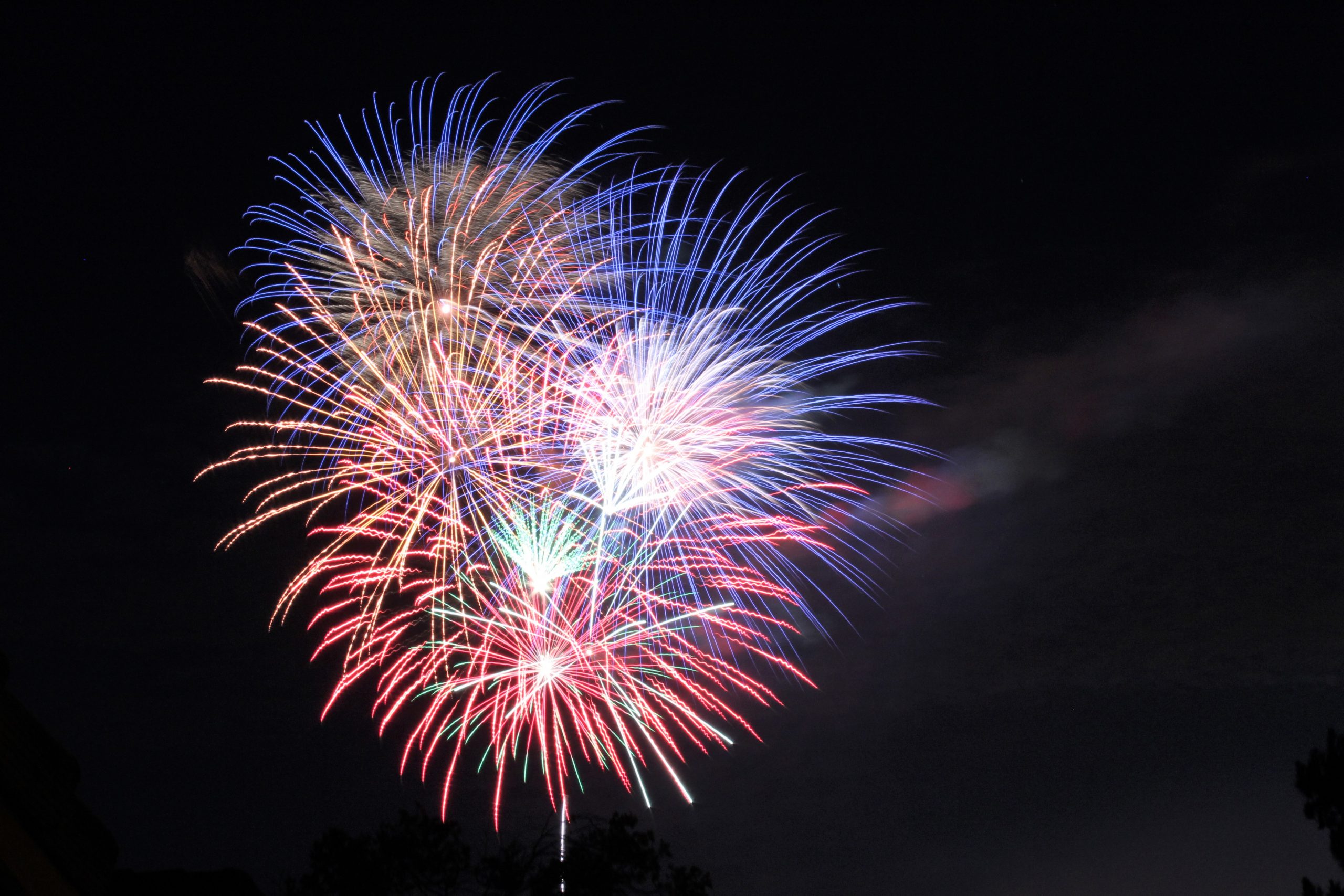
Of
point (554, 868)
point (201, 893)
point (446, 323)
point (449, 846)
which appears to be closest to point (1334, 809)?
point (554, 868)

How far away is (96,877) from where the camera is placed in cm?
352

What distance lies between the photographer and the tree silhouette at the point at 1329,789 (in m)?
23.1

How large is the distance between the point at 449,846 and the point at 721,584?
9294mm

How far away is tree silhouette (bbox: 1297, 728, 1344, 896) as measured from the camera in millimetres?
23062

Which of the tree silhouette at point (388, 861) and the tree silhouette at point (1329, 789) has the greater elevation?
the tree silhouette at point (1329, 789)

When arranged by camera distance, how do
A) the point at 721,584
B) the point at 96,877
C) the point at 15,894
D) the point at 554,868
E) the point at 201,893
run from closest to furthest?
the point at 15,894
the point at 96,877
the point at 201,893
the point at 721,584
the point at 554,868

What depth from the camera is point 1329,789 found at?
76.6ft

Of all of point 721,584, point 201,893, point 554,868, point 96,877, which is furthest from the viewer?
point 554,868

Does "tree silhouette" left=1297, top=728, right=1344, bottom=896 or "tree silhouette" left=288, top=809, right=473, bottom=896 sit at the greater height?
"tree silhouette" left=1297, top=728, right=1344, bottom=896

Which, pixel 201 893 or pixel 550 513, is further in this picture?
pixel 550 513

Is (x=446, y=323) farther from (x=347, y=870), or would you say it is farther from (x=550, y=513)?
(x=347, y=870)

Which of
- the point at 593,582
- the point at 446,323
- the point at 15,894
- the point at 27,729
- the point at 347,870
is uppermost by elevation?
the point at 446,323

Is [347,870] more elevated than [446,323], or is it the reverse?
[446,323]

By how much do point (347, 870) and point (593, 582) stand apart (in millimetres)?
9064
